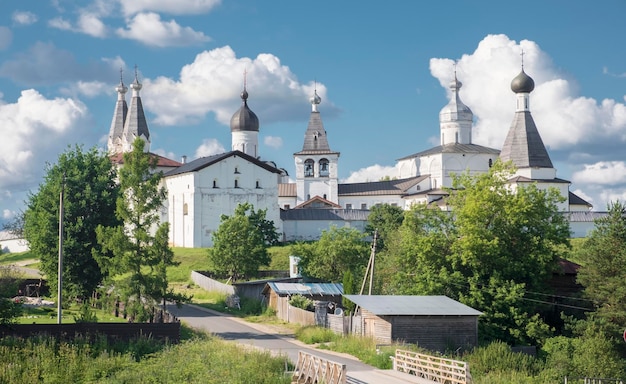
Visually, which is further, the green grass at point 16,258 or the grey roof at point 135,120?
the grey roof at point 135,120

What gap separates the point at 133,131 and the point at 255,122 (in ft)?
39.7

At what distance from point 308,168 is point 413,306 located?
50532 millimetres

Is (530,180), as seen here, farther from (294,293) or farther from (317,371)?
(317,371)

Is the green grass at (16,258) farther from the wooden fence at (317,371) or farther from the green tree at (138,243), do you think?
the wooden fence at (317,371)

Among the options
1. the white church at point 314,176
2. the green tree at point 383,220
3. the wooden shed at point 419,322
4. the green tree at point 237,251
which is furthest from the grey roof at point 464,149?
the wooden shed at point 419,322

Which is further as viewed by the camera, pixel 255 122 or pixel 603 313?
pixel 255 122

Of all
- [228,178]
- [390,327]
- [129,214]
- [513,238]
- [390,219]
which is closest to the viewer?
[390,327]

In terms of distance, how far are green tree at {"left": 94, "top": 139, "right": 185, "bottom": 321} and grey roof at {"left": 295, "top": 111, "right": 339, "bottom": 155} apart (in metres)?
49.3

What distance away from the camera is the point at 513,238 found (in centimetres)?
3616

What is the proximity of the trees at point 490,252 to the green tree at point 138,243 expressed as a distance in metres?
9.92

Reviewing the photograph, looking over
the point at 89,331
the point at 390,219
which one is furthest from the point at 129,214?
the point at 390,219

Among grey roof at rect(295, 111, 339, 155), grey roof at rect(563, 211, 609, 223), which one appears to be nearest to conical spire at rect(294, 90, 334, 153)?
grey roof at rect(295, 111, 339, 155)

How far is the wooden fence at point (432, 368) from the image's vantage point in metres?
21.6

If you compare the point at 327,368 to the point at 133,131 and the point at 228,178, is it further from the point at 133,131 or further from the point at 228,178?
the point at 133,131
